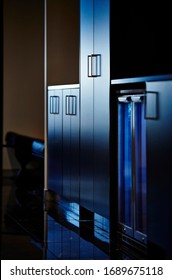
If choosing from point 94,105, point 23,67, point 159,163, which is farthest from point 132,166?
point 23,67

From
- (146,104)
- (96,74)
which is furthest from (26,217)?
(146,104)

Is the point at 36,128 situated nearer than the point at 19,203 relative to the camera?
No

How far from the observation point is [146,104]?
11.9 feet

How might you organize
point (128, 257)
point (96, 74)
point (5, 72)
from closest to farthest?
point (128, 257) → point (96, 74) → point (5, 72)

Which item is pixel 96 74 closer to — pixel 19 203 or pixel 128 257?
pixel 128 257

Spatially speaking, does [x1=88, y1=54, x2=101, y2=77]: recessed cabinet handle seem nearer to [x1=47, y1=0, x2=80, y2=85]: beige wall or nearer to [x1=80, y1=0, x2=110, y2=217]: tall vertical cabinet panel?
[x1=80, y1=0, x2=110, y2=217]: tall vertical cabinet panel

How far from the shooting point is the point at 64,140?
5570mm

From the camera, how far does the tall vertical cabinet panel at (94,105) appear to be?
15.2 feet

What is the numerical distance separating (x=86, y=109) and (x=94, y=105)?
0.55 ft

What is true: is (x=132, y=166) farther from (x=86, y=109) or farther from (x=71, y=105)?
(x=71, y=105)

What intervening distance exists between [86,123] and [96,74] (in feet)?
1.39

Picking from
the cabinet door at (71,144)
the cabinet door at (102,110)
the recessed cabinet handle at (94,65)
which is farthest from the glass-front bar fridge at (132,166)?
the cabinet door at (71,144)

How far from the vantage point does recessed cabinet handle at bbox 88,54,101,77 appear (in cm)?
477

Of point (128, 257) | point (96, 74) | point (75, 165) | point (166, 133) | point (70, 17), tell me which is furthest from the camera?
point (70, 17)
